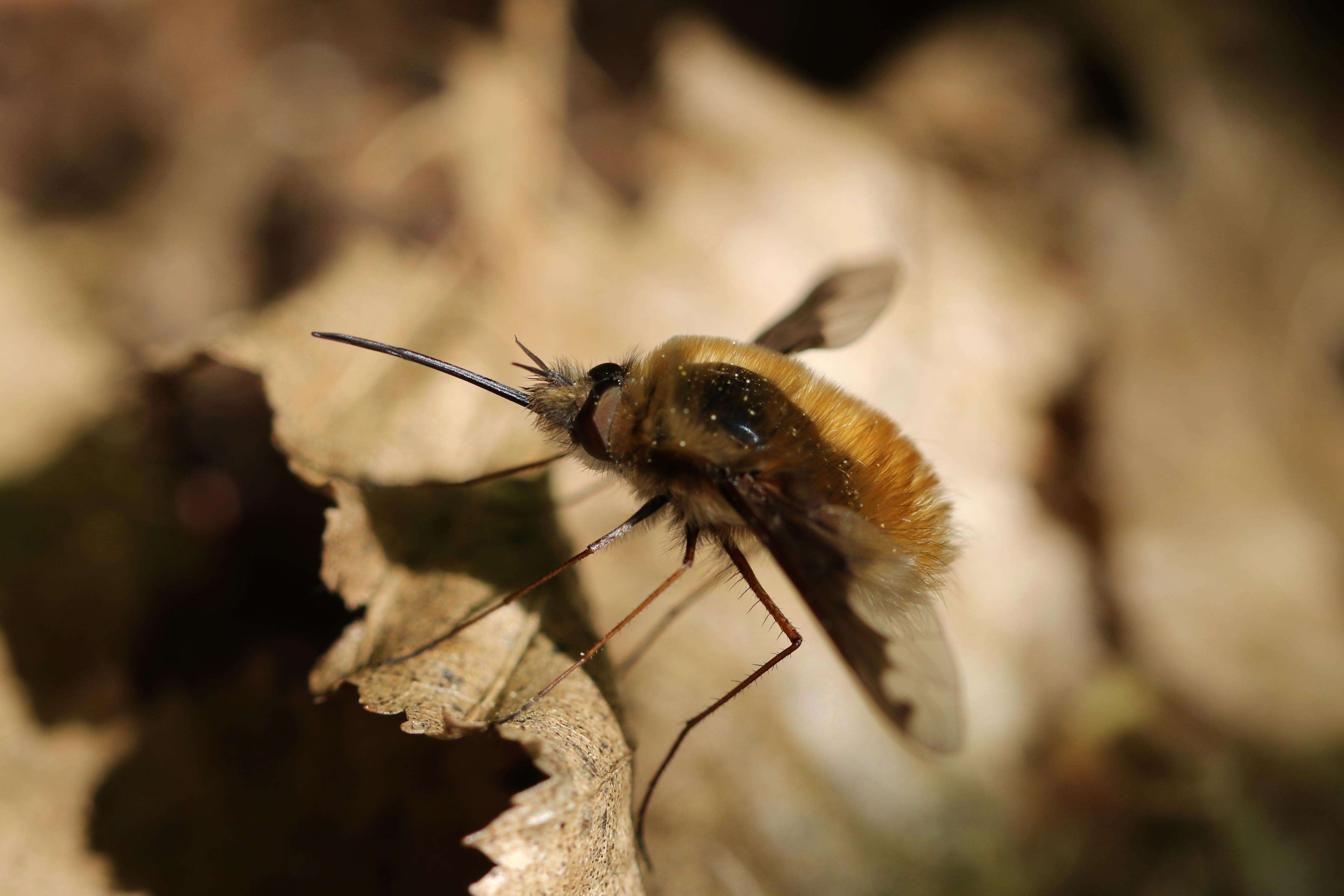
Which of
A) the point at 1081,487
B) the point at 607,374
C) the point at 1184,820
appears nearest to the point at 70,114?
the point at 607,374

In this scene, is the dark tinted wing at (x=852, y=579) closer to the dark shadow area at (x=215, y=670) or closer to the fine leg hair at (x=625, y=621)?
the fine leg hair at (x=625, y=621)

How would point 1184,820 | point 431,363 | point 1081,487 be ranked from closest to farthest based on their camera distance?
point 431,363
point 1184,820
point 1081,487

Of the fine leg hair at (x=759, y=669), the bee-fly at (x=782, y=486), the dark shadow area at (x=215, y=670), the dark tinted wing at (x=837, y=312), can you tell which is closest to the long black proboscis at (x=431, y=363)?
the bee-fly at (x=782, y=486)

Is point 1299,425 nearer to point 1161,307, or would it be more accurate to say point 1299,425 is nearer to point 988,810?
point 1161,307

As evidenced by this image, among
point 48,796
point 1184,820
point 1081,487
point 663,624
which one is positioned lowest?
point 1184,820

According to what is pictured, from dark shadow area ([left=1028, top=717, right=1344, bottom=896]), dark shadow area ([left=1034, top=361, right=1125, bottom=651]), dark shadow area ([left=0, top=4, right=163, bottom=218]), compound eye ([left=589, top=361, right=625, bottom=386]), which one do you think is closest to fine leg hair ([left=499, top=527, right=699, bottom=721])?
compound eye ([left=589, top=361, right=625, bottom=386])

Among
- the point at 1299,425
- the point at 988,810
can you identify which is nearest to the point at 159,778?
the point at 988,810

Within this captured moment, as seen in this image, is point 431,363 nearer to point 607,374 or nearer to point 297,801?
point 607,374
